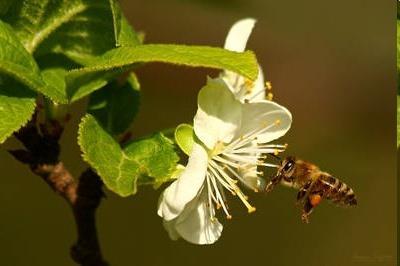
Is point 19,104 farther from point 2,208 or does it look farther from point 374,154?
point 374,154

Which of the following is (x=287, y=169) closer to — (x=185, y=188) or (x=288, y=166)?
(x=288, y=166)

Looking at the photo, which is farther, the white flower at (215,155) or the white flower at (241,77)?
the white flower at (241,77)

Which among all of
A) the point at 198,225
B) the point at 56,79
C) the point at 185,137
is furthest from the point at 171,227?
the point at 56,79

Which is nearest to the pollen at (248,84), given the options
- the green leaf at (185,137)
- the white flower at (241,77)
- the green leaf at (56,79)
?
the white flower at (241,77)

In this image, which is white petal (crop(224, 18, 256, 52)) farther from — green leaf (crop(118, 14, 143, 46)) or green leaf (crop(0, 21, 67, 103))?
green leaf (crop(0, 21, 67, 103))

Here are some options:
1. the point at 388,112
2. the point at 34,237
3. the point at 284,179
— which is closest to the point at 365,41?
the point at 388,112

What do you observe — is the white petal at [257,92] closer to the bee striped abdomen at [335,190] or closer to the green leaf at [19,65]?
the bee striped abdomen at [335,190]
